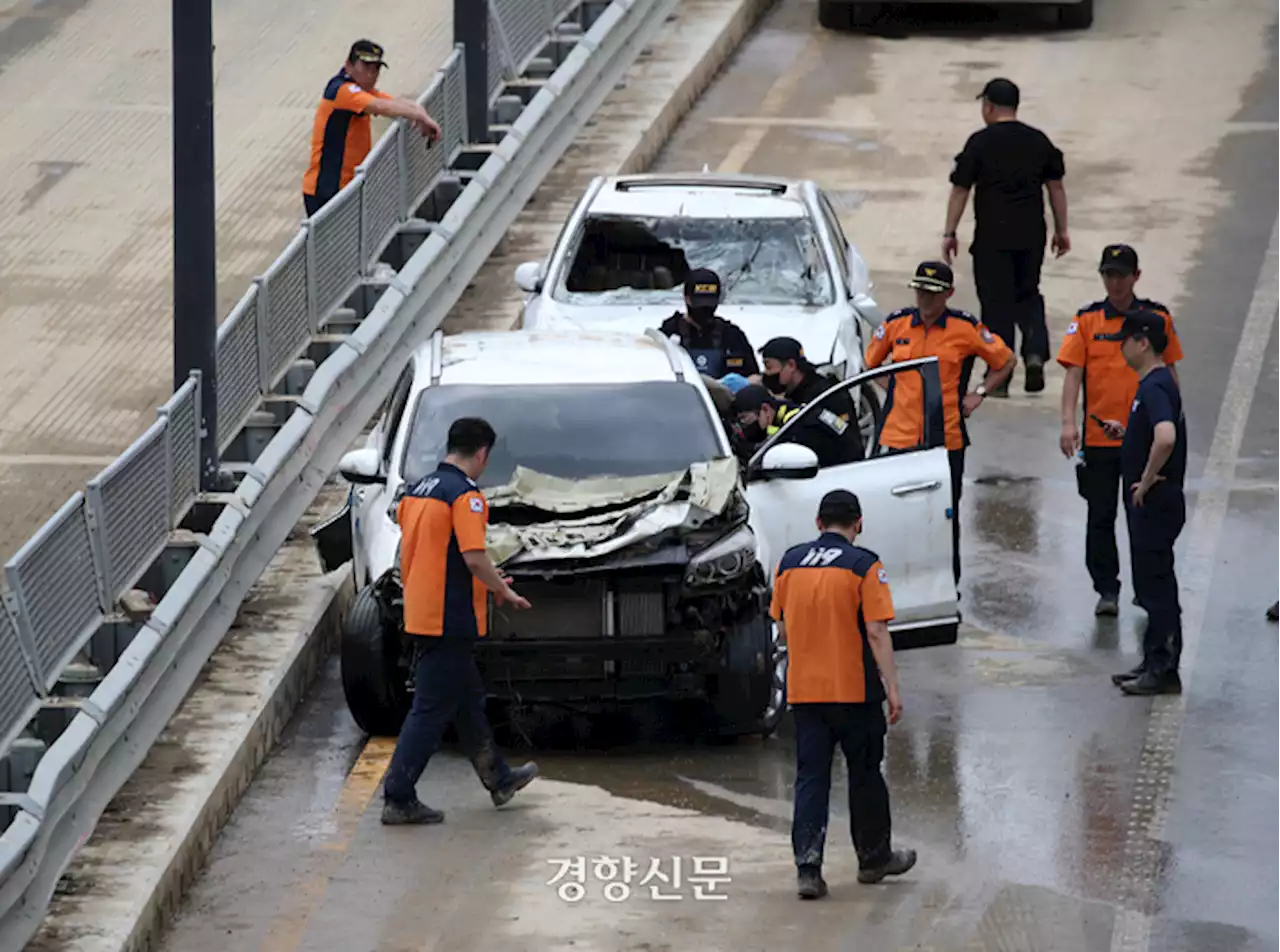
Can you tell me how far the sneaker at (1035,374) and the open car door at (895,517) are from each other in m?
4.90

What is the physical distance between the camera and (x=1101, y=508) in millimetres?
13625

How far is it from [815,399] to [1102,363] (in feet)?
5.67

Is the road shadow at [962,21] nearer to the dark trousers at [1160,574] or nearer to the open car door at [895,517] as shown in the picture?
the dark trousers at [1160,574]

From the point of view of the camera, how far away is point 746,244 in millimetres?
16391

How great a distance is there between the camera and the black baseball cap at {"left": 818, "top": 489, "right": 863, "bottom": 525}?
407 inches

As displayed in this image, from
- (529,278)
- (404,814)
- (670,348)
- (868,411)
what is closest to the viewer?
(404,814)

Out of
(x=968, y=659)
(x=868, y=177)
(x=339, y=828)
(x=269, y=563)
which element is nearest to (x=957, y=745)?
(x=968, y=659)

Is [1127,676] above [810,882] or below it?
below

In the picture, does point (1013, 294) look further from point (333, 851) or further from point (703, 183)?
point (333, 851)

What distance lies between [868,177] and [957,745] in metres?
10.9

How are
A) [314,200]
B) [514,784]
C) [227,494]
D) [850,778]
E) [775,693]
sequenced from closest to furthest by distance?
[850,778], [514,784], [775,693], [227,494], [314,200]

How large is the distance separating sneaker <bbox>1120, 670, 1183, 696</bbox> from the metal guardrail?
4.26 metres

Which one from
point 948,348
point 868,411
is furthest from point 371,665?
point 868,411

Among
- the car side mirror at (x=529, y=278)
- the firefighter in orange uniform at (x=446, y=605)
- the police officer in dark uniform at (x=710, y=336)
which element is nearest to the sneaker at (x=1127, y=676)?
the police officer in dark uniform at (x=710, y=336)
